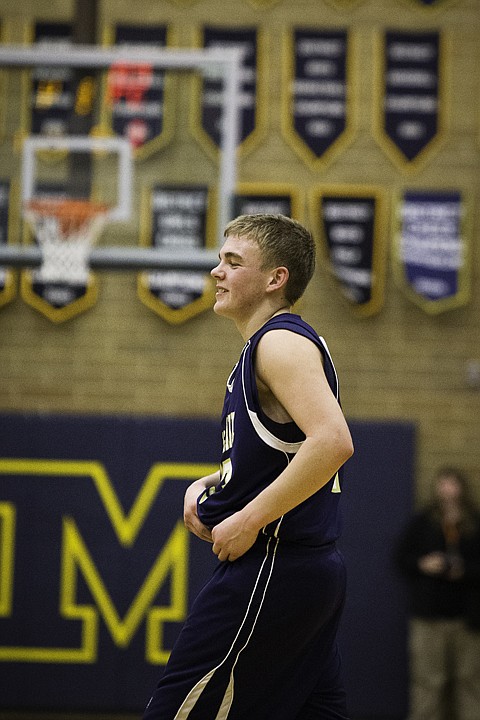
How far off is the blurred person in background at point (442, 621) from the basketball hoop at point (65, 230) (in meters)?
3.22

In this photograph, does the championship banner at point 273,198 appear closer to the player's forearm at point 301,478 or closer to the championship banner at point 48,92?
the championship banner at point 48,92

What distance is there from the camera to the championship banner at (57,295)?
7.79 m

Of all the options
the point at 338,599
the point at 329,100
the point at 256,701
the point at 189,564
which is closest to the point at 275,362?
the point at 338,599

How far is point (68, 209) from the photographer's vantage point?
6.66 metres

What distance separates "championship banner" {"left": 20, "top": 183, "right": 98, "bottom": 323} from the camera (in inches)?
307

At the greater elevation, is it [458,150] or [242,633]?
[458,150]

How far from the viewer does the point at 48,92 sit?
7.34m

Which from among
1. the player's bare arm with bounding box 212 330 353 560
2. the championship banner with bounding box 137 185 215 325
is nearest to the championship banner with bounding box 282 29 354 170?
the championship banner with bounding box 137 185 215 325

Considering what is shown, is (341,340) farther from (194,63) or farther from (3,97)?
(3,97)

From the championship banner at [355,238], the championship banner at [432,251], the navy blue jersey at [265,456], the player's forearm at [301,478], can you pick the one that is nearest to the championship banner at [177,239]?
the championship banner at [355,238]

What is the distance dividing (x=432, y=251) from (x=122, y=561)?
3471 millimetres

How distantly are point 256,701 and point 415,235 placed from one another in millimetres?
5699

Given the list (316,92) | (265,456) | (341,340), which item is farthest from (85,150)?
(265,456)

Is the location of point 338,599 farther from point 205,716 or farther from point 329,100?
point 329,100
